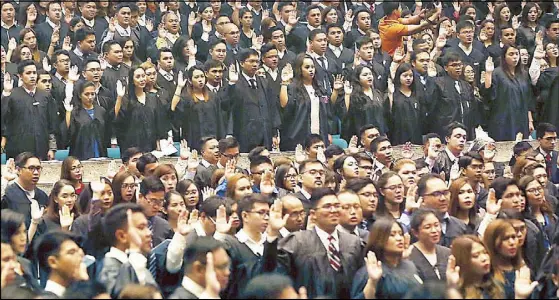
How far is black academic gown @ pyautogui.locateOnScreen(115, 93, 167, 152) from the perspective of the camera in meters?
12.8

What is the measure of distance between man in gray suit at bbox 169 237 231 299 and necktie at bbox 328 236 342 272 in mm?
1128

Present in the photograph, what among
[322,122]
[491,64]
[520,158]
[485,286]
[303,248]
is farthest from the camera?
[491,64]

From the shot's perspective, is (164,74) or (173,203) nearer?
(173,203)

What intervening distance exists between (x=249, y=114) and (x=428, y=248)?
4.69m

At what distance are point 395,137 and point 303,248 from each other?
519 centimetres

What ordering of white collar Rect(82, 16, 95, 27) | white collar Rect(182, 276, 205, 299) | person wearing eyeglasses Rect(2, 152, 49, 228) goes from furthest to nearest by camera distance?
white collar Rect(82, 16, 95, 27) < person wearing eyeglasses Rect(2, 152, 49, 228) < white collar Rect(182, 276, 205, 299)

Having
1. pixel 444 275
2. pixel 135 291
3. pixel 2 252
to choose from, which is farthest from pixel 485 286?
pixel 2 252

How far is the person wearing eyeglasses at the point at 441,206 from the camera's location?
31.0ft

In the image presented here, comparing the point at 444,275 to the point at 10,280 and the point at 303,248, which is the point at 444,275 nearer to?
the point at 303,248

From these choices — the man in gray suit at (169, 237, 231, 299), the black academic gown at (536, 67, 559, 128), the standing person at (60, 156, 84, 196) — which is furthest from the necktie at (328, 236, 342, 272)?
the black academic gown at (536, 67, 559, 128)

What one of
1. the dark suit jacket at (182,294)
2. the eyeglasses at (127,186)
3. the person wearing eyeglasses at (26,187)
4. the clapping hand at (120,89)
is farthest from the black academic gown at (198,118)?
the dark suit jacket at (182,294)

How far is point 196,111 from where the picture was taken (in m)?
12.9

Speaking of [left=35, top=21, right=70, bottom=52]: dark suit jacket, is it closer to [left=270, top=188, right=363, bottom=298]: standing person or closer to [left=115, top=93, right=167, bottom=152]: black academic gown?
[left=115, top=93, right=167, bottom=152]: black academic gown

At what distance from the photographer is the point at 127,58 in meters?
13.8
